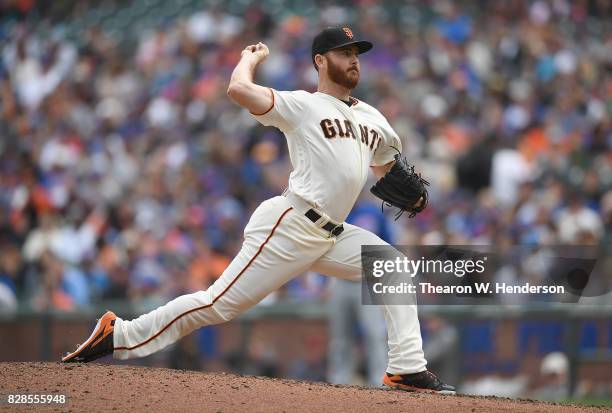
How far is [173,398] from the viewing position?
5.34m

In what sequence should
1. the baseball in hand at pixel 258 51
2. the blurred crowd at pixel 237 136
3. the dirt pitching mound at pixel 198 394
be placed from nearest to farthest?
the dirt pitching mound at pixel 198 394 < the baseball in hand at pixel 258 51 < the blurred crowd at pixel 237 136

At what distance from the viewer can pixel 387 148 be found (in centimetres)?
600

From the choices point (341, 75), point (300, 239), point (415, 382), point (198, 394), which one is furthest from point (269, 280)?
point (341, 75)

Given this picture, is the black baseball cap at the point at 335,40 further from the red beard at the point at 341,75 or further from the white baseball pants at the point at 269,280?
the white baseball pants at the point at 269,280

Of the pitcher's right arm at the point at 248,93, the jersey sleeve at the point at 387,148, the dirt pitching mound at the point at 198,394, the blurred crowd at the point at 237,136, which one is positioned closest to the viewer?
the dirt pitching mound at the point at 198,394

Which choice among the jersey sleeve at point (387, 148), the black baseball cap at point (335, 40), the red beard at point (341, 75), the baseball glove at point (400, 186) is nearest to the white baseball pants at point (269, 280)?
the baseball glove at point (400, 186)

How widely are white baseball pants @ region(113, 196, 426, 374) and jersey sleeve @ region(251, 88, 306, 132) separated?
0.39m

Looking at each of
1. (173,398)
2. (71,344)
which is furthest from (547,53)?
(173,398)

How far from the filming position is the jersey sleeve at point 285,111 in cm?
551

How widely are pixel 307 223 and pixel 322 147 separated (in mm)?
395

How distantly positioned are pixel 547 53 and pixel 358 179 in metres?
8.09

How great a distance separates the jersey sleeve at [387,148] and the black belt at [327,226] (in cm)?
50

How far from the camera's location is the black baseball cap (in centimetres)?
574

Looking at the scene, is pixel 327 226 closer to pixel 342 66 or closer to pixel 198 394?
pixel 342 66
